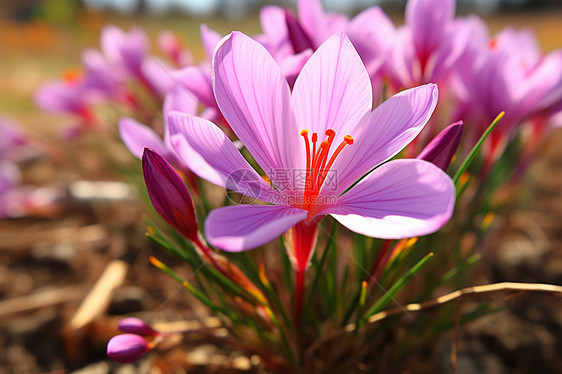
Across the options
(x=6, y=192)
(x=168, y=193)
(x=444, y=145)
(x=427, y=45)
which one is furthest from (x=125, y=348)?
(x=6, y=192)

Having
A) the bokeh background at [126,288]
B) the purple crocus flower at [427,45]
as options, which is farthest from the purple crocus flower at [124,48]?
the purple crocus flower at [427,45]

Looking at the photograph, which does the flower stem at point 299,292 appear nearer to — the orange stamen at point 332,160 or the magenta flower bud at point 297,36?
the orange stamen at point 332,160

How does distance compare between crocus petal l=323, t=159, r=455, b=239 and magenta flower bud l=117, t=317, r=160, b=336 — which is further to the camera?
magenta flower bud l=117, t=317, r=160, b=336

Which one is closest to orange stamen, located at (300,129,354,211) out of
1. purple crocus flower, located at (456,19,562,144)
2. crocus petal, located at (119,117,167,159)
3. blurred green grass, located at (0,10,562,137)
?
crocus petal, located at (119,117,167,159)

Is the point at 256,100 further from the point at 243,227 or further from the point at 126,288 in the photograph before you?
the point at 126,288

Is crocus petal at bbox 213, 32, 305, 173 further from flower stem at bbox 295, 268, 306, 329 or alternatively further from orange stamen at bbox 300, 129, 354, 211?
flower stem at bbox 295, 268, 306, 329

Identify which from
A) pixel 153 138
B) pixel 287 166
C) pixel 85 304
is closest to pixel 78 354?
pixel 85 304
